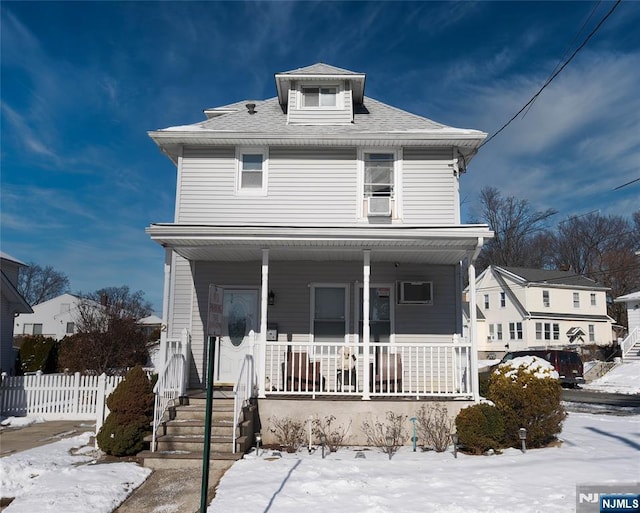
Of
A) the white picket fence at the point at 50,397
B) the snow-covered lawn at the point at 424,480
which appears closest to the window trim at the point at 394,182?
the snow-covered lawn at the point at 424,480

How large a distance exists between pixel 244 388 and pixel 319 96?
289 inches

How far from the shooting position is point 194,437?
27.5 ft

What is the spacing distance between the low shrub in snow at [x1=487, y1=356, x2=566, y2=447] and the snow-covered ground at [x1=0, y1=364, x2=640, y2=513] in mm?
283

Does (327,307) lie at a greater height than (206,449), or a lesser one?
→ greater

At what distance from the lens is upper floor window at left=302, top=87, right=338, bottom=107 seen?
12906 mm

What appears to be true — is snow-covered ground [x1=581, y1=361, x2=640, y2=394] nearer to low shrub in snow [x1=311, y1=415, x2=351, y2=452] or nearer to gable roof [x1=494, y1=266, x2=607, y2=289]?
gable roof [x1=494, y1=266, x2=607, y2=289]

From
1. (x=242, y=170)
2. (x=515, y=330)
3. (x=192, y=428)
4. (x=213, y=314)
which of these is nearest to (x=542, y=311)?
(x=515, y=330)

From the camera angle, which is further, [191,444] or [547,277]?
[547,277]

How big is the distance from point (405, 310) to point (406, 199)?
2.45m

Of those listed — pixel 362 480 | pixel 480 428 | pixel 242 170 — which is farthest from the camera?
pixel 242 170

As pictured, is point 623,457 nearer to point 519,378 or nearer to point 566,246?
point 519,378

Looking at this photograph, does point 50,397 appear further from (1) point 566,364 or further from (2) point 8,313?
(1) point 566,364

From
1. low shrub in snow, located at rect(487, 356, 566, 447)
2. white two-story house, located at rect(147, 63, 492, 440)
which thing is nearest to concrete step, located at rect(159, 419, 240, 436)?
white two-story house, located at rect(147, 63, 492, 440)

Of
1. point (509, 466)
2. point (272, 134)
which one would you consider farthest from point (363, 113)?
point (509, 466)
